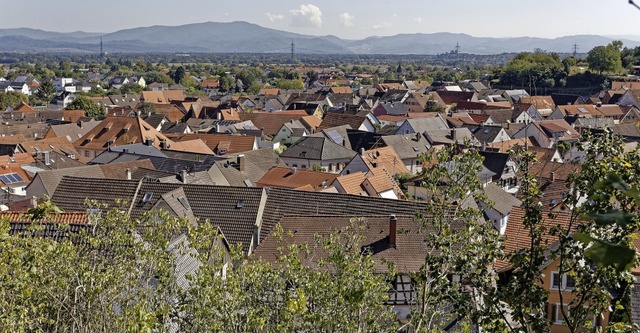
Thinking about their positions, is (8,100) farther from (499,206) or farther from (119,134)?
(499,206)

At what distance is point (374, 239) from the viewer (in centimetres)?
2198

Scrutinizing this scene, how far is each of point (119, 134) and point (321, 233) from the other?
123ft

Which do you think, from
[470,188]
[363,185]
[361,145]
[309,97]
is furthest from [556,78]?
[470,188]

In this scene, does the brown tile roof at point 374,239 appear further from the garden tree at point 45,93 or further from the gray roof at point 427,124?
the garden tree at point 45,93

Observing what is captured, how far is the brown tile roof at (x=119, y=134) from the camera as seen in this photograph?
2106 inches

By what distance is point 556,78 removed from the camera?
123188mm

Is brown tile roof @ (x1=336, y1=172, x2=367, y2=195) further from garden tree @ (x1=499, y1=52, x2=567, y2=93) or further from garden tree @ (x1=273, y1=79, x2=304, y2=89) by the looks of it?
garden tree @ (x1=273, y1=79, x2=304, y2=89)

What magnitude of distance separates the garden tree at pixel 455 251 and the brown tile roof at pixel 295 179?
81.8ft

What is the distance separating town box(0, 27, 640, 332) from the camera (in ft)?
20.4

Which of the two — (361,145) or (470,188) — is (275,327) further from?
(361,145)

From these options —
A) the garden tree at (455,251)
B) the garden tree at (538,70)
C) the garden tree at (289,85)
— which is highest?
the garden tree at (538,70)

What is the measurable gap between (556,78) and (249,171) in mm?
99006

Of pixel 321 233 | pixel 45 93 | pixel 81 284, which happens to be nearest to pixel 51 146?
pixel 321 233

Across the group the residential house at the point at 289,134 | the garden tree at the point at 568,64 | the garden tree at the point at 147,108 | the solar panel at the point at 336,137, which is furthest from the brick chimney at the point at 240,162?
the garden tree at the point at 568,64
